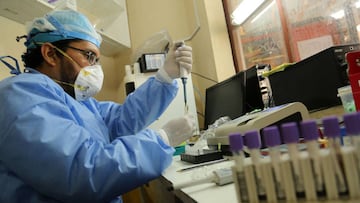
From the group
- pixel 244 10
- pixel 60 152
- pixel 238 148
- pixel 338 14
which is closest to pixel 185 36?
pixel 244 10

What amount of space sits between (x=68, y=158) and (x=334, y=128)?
22.5 inches

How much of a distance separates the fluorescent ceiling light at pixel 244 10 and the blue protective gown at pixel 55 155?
119cm

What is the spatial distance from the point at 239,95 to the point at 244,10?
62 centimetres

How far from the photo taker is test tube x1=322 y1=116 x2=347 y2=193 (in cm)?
32

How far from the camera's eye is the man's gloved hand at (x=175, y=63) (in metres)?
1.21

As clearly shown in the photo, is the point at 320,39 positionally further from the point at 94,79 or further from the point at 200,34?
the point at 94,79

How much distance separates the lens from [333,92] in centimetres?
93

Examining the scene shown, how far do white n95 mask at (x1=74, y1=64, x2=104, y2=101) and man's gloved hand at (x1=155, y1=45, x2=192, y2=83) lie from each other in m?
0.28

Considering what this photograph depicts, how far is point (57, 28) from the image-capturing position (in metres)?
1.08

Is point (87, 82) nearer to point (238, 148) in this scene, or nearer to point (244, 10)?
point (238, 148)

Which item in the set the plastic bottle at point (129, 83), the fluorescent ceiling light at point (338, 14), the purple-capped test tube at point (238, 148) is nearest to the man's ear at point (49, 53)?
the plastic bottle at point (129, 83)

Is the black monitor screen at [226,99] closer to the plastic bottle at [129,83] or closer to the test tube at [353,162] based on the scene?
the plastic bottle at [129,83]

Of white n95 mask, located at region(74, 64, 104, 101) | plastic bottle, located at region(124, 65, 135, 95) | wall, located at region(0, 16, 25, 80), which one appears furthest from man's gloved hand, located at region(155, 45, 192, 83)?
wall, located at region(0, 16, 25, 80)

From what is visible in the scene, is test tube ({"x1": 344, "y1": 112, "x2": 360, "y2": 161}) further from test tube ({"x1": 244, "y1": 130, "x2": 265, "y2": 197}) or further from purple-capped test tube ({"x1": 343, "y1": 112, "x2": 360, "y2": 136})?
test tube ({"x1": 244, "y1": 130, "x2": 265, "y2": 197})
